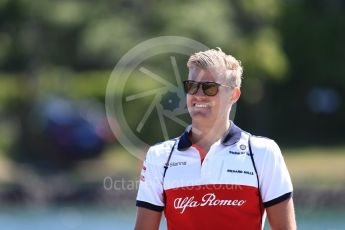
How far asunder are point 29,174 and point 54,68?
3.73m

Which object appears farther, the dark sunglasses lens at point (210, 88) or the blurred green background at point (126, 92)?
the blurred green background at point (126, 92)

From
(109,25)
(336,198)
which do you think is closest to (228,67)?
(336,198)

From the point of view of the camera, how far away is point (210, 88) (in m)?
5.27

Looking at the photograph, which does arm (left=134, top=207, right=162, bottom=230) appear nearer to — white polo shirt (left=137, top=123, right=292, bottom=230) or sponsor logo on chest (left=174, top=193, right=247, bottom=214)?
white polo shirt (left=137, top=123, right=292, bottom=230)

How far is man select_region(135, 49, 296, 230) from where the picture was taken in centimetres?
522

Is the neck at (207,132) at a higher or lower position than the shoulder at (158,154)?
higher

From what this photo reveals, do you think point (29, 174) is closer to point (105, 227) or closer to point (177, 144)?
point (105, 227)

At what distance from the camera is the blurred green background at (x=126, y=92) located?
27.0m

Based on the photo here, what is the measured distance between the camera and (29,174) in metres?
28.9

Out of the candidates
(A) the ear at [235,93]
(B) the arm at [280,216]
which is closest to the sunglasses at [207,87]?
(A) the ear at [235,93]

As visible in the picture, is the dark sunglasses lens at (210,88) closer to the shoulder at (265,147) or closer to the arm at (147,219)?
the shoulder at (265,147)

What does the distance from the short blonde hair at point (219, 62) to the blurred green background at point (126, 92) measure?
1808cm

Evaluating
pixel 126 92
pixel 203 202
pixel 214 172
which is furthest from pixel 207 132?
pixel 126 92

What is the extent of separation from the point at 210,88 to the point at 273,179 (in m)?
0.52
